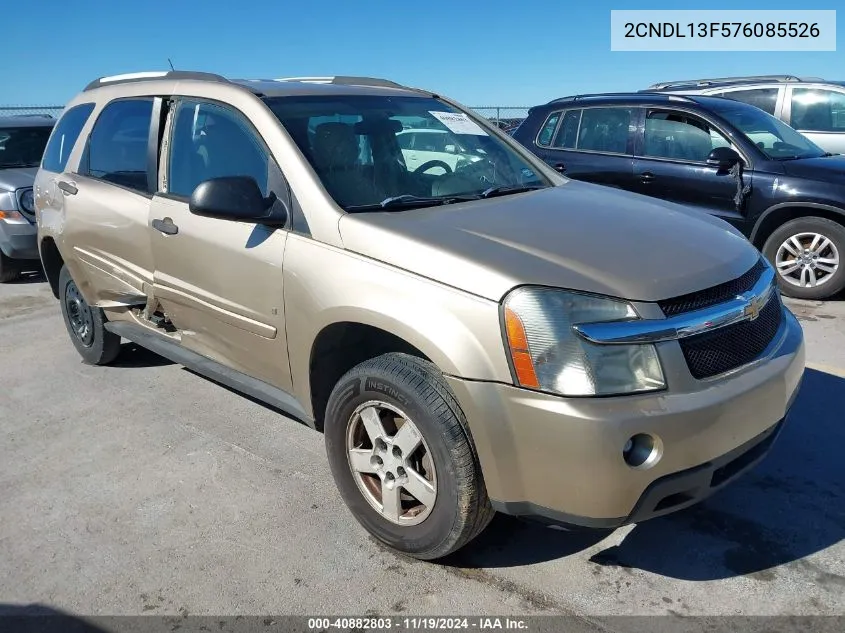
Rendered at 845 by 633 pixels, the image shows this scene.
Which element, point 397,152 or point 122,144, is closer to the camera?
point 397,152

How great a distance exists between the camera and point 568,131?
745cm

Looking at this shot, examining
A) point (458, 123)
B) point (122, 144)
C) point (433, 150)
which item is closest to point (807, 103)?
point (458, 123)

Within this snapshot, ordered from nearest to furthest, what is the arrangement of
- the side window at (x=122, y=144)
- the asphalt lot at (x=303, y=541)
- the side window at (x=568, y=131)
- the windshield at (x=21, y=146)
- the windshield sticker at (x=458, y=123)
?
the asphalt lot at (x=303, y=541)
the windshield sticker at (x=458, y=123)
the side window at (x=122, y=144)
the side window at (x=568, y=131)
the windshield at (x=21, y=146)

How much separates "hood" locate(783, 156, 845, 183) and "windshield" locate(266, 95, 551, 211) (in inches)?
138

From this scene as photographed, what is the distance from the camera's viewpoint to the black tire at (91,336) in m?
4.80

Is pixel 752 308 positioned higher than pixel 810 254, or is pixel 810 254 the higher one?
pixel 752 308

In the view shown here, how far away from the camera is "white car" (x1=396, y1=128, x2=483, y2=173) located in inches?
139

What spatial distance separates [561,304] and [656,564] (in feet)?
3.77

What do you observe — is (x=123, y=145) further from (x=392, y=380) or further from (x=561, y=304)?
(x=561, y=304)

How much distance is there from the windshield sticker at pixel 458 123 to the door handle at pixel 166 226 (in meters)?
1.46

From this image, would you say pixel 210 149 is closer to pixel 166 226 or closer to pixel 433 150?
pixel 166 226

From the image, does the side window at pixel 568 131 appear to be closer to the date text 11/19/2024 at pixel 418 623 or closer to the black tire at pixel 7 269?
the date text 11/19/2024 at pixel 418 623

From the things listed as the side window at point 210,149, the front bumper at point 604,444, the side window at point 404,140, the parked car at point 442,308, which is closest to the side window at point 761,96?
the parked car at point 442,308

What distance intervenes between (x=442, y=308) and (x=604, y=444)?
68 cm
